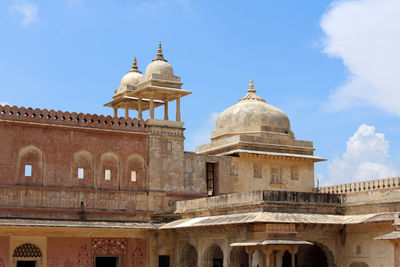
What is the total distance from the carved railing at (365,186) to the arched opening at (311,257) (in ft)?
11.2

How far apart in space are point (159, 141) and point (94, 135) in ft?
8.86

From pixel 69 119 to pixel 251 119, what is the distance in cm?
879

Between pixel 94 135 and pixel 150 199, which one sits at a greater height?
pixel 94 135

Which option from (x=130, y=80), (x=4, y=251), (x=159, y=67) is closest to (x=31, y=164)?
(x=4, y=251)

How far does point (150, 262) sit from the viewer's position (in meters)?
25.4

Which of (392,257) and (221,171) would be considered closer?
Answer: (392,257)

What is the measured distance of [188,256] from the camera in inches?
1003

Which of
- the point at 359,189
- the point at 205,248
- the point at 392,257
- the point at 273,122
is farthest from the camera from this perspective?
the point at 273,122

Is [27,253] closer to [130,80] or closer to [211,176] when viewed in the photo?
[211,176]

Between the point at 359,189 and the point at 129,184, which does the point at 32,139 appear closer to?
the point at 129,184

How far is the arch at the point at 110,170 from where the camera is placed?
1017 inches

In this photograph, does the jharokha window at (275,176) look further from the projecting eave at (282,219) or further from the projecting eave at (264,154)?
the projecting eave at (282,219)

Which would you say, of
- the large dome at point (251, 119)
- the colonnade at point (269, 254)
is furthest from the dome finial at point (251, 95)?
the colonnade at point (269, 254)

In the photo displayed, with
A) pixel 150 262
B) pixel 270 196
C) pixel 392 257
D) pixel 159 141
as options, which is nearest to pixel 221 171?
pixel 159 141
